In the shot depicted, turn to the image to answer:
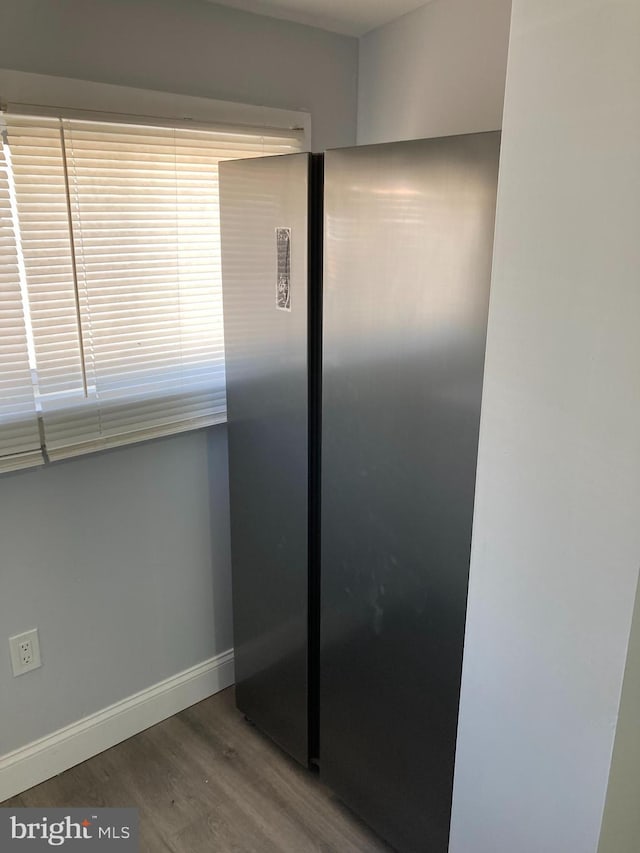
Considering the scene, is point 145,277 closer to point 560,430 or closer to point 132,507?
point 132,507

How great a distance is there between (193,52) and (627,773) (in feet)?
6.40

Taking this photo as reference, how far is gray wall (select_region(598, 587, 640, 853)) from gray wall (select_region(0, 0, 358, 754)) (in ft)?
4.74

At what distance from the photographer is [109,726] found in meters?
2.09

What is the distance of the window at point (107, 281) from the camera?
1634mm

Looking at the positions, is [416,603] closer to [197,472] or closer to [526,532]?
[526,532]

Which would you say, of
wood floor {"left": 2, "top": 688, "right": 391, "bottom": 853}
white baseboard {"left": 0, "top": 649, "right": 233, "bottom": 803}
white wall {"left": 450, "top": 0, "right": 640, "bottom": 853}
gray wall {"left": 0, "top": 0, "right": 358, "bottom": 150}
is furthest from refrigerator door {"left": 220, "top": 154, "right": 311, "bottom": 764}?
white wall {"left": 450, "top": 0, "right": 640, "bottom": 853}

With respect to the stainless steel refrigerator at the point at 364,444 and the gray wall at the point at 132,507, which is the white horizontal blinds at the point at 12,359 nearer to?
the gray wall at the point at 132,507

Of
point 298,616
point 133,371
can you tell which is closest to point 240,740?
point 298,616

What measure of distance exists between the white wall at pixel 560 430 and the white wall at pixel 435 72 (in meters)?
0.99

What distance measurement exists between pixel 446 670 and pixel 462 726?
0.62 ft

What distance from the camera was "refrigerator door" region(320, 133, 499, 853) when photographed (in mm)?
1250

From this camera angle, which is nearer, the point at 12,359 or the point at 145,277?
the point at 12,359

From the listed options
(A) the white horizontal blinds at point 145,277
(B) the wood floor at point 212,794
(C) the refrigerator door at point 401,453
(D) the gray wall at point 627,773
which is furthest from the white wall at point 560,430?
(A) the white horizontal blinds at point 145,277

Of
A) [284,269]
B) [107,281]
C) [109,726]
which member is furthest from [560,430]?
[109,726]
